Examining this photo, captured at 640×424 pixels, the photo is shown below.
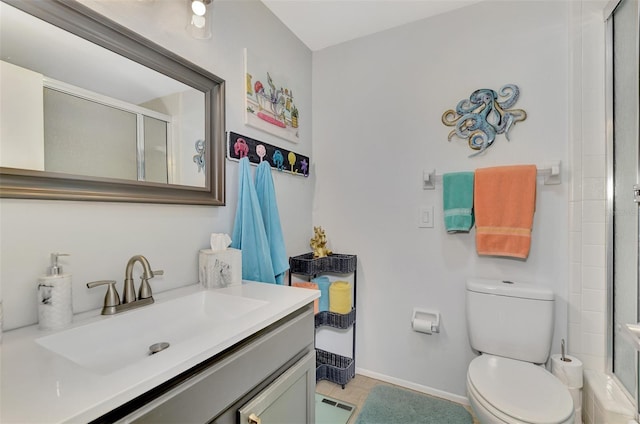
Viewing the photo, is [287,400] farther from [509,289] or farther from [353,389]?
[509,289]

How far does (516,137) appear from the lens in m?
1.60

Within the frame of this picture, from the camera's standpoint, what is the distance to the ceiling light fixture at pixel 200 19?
118cm

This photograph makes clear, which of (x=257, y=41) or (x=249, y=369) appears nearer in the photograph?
(x=249, y=369)

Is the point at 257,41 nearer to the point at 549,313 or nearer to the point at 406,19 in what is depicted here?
the point at 406,19

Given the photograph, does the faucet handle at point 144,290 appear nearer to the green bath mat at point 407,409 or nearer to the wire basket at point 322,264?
the wire basket at point 322,264

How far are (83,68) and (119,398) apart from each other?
0.96 meters

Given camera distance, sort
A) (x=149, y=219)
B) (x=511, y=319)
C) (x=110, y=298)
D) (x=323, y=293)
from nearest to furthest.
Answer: (x=110, y=298), (x=149, y=219), (x=511, y=319), (x=323, y=293)

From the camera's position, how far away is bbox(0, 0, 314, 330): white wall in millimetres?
776

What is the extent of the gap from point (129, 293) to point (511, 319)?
1.71 m

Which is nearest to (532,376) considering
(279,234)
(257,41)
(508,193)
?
(508,193)

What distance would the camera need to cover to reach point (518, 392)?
1.15 m

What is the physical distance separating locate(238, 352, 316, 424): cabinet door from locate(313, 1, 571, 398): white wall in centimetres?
98

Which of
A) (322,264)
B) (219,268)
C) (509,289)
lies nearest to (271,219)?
(219,268)

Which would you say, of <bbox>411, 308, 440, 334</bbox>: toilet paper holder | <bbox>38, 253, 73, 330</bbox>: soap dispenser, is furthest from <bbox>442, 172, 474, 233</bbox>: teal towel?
<bbox>38, 253, 73, 330</bbox>: soap dispenser
